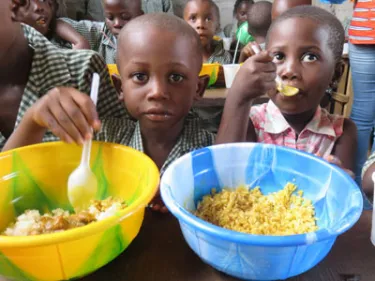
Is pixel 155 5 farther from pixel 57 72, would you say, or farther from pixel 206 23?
pixel 57 72

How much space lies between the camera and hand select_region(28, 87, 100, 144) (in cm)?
67

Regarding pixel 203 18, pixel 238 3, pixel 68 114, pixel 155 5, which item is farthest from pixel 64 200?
pixel 238 3

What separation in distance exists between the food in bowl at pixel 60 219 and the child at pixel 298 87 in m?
0.40

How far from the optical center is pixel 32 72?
107 cm

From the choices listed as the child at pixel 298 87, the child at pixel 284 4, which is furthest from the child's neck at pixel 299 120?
the child at pixel 284 4

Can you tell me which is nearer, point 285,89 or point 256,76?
point 256,76

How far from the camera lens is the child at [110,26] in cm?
266

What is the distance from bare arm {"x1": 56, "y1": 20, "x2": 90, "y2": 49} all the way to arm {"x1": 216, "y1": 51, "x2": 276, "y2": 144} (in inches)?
74.0

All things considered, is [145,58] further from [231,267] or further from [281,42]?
[231,267]

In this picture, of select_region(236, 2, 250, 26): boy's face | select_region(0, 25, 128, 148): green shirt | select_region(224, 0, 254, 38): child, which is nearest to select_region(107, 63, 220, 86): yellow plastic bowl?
select_region(0, 25, 128, 148): green shirt

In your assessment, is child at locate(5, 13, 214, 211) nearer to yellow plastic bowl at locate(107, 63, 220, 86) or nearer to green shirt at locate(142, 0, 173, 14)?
yellow plastic bowl at locate(107, 63, 220, 86)

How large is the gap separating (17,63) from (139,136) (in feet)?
1.43

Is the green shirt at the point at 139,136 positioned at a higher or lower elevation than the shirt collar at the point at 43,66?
lower

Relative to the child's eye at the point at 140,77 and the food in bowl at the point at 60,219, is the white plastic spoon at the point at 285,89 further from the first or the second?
the food in bowl at the point at 60,219
